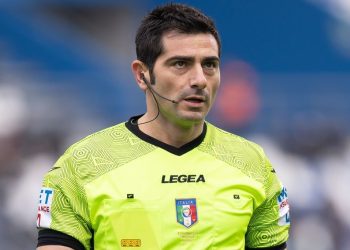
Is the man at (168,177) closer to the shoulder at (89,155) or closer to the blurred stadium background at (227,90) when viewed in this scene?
the shoulder at (89,155)

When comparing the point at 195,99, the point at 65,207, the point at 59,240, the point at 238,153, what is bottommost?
the point at 59,240

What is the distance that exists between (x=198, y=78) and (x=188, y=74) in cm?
5

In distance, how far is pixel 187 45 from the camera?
3.72 m

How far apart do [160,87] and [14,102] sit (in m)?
5.64

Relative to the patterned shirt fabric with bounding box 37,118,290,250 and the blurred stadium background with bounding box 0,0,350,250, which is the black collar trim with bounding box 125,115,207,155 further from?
the blurred stadium background with bounding box 0,0,350,250

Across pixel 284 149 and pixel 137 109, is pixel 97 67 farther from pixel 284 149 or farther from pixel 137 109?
pixel 284 149

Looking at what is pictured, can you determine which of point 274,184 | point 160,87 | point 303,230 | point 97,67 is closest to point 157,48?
point 160,87

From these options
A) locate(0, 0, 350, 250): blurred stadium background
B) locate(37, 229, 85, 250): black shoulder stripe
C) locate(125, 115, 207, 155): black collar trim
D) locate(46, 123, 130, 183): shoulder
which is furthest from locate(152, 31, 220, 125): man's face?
locate(0, 0, 350, 250): blurred stadium background

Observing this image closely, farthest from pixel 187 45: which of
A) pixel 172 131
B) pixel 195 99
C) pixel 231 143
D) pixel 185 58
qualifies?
pixel 231 143

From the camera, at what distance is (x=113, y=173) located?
12.2 feet

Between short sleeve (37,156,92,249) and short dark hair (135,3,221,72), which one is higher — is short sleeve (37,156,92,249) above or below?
below

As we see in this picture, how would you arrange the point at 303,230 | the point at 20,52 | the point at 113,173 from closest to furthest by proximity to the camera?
the point at 113,173, the point at 303,230, the point at 20,52

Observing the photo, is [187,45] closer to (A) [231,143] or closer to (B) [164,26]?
(B) [164,26]

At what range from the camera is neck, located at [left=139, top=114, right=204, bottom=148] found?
12.6 ft
